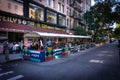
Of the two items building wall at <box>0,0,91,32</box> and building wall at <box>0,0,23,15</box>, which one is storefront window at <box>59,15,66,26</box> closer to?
building wall at <box>0,0,91,32</box>

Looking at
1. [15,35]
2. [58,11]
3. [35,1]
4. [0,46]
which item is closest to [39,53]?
[0,46]

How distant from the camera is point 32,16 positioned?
26.7m

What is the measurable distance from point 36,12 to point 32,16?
170 centimetres

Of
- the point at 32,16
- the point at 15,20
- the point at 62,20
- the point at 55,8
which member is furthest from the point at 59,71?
the point at 62,20

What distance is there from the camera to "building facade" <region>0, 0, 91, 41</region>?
20522 mm

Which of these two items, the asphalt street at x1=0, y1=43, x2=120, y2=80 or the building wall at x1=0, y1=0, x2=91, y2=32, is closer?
the asphalt street at x1=0, y1=43, x2=120, y2=80

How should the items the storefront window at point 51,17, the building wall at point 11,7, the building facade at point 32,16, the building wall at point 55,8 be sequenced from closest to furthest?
the building wall at point 11,7 < the building facade at point 32,16 < the building wall at point 55,8 < the storefront window at point 51,17

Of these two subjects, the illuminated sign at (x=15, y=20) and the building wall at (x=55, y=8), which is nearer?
the illuminated sign at (x=15, y=20)

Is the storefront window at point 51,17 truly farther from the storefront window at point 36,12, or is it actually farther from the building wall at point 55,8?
the storefront window at point 36,12

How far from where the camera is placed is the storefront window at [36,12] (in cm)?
2652

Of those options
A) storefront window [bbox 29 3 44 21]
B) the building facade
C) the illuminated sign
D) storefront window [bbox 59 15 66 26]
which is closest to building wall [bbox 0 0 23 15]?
the building facade

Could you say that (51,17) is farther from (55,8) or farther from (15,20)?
(15,20)

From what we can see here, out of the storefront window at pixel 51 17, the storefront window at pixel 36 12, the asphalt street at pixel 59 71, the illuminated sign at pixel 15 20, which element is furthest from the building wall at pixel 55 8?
the asphalt street at pixel 59 71

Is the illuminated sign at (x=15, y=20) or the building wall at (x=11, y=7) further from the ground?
the building wall at (x=11, y=7)
